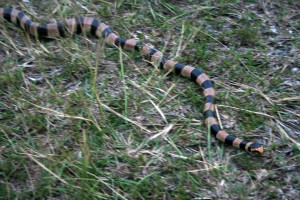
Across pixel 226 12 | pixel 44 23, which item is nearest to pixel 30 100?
pixel 44 23

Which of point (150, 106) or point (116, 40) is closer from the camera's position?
point (150, 106)

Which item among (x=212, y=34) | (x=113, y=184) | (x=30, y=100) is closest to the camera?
(x=113, y=184)

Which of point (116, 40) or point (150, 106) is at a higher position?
point (116, 40)

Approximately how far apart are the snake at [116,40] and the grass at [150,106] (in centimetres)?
8

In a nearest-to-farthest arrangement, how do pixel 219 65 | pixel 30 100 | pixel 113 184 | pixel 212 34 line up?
pixel 113 184 < pixel 30 100 < pixel 219 65 < pixel 212 34

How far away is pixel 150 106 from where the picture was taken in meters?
4.43

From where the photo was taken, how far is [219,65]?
4867mm

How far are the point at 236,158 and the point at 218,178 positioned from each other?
0.28 m

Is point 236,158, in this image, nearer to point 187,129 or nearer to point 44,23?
point 187,129

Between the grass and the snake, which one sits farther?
the snake

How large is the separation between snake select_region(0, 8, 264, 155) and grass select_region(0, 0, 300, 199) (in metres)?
0.08

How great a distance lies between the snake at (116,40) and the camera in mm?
4500

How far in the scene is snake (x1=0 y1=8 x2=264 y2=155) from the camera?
450 cm

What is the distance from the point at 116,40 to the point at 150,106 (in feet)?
3.03
